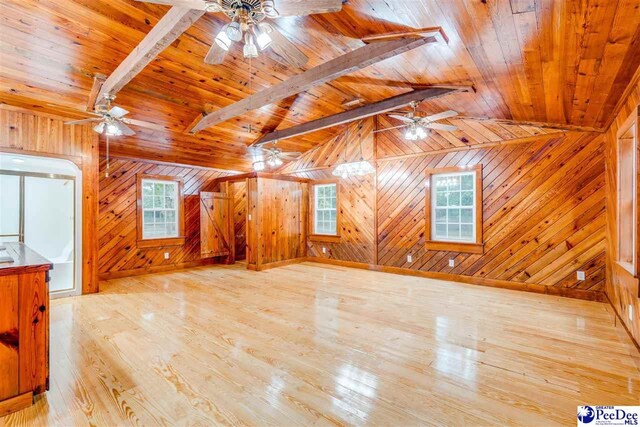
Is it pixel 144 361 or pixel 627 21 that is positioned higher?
pixel 627 21

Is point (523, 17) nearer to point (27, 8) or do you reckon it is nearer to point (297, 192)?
point (27, 8)

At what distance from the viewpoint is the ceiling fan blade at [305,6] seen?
1.80 metres

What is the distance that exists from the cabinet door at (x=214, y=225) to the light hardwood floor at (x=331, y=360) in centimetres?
240

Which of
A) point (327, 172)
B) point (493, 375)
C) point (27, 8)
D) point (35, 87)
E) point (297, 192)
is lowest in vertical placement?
point (493, 375)

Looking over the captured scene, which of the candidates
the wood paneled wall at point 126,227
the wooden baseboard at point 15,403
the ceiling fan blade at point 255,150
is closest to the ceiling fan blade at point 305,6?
the wooden baseboard at point 15,403

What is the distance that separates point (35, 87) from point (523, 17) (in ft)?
17.3

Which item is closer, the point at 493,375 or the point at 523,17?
the point at 523,17

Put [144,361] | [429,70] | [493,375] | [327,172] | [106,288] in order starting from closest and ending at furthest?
[493,375] → [144,361] → [429,70] → [106,288] → [327,172]

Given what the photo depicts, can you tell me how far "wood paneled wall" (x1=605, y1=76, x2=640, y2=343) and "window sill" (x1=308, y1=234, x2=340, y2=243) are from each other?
4.58m

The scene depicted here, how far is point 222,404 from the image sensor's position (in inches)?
73.6

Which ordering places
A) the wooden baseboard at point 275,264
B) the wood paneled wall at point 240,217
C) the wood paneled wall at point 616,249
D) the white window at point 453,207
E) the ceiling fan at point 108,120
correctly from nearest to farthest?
the wood paneled wall at point 616,249, the ceiling fan at point 108,120, the white window at point 453,207, the wooden baseboard at point 275,264, the wood paneled wall at point 240,217

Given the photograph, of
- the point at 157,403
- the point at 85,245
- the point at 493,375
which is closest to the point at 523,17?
the point at 493,375

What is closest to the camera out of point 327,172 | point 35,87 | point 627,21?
point 627,21

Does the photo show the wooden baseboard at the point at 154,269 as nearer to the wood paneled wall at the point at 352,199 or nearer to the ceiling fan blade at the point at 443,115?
the wood paneled wall at the point at 352,199
